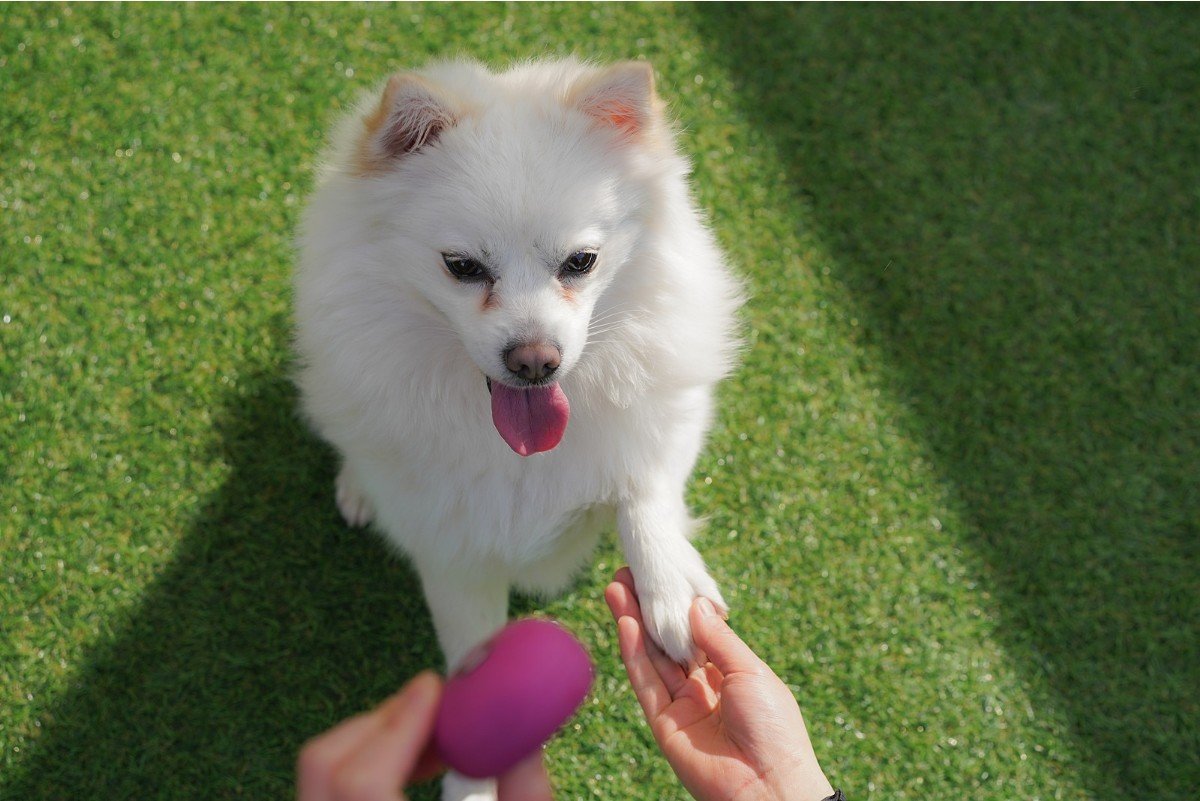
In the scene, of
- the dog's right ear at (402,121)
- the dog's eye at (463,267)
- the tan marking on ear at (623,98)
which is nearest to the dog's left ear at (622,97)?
the tan marking on ear at (623,98)

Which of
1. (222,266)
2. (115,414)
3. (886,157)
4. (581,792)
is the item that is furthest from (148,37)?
(581,792)

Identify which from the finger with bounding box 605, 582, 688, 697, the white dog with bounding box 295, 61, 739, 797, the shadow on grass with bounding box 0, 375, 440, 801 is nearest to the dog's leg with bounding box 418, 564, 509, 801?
the white dog with bounding box 295, 61, 739, 797

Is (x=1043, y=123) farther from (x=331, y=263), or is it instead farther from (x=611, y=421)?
(x=331, y=263)

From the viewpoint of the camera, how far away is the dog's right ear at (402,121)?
166cm

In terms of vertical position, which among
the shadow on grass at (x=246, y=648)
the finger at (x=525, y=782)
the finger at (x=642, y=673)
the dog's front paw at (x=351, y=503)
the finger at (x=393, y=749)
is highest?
the finger at (x=393, y=749)

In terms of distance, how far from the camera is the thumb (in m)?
1.86

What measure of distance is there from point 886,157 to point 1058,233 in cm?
67

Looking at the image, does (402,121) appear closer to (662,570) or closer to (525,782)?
(662,570)

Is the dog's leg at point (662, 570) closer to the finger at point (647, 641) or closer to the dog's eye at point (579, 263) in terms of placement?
the finger at point (647, 641)

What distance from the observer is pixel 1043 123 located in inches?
130

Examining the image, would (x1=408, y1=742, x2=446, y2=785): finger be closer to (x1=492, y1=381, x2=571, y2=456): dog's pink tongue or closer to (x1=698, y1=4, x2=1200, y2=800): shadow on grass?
(x1=492, y1=381, x2=571, y2=456): dog's pink tongue

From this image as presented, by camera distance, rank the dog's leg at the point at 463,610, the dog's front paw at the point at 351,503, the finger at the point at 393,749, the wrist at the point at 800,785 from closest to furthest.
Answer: the finger at the point at 393,749
the wrist at the point at 800,785
the dog's leg at the point at 463,610
the dog's front paw at the point at 351,503

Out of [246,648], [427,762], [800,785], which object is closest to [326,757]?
[427,762]

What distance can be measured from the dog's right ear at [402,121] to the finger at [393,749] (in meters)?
1.02
